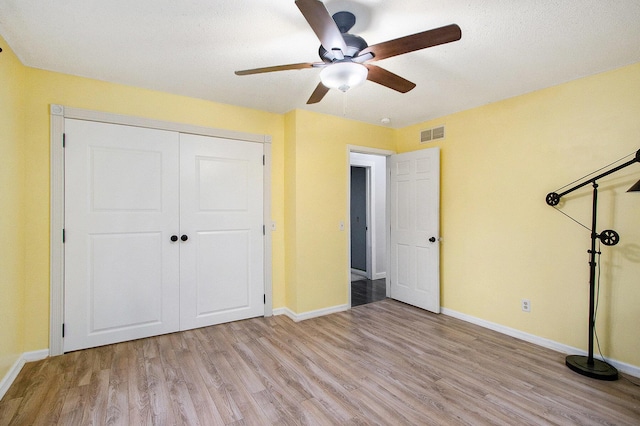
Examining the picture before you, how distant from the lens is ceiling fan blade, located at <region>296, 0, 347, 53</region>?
4.30ft

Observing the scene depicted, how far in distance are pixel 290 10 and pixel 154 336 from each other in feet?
10.1

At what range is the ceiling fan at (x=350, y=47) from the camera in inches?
56.9

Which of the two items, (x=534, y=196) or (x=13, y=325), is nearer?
(x=13, y=325)

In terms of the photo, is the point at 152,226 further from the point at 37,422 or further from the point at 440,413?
the point at 440,413

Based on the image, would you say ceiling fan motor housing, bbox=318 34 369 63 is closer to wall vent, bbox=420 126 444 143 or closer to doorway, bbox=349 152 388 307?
wall vent, bbox=420 126 444 143

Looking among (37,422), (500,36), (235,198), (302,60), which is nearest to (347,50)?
(302,60)

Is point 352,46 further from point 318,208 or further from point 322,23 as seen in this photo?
point 318,208

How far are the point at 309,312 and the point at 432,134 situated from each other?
270 cm

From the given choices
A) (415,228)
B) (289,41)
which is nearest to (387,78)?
(289,41)

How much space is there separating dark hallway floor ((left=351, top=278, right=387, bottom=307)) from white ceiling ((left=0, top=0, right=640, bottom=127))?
2.74 m

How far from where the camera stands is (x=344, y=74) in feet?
5.94

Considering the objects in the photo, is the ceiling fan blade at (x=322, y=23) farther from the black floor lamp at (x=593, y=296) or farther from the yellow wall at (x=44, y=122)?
the black floor lamp at (x=593, y=296)

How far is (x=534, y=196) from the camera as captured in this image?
291 centimetres

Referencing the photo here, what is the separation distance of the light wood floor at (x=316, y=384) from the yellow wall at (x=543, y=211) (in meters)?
0.43
